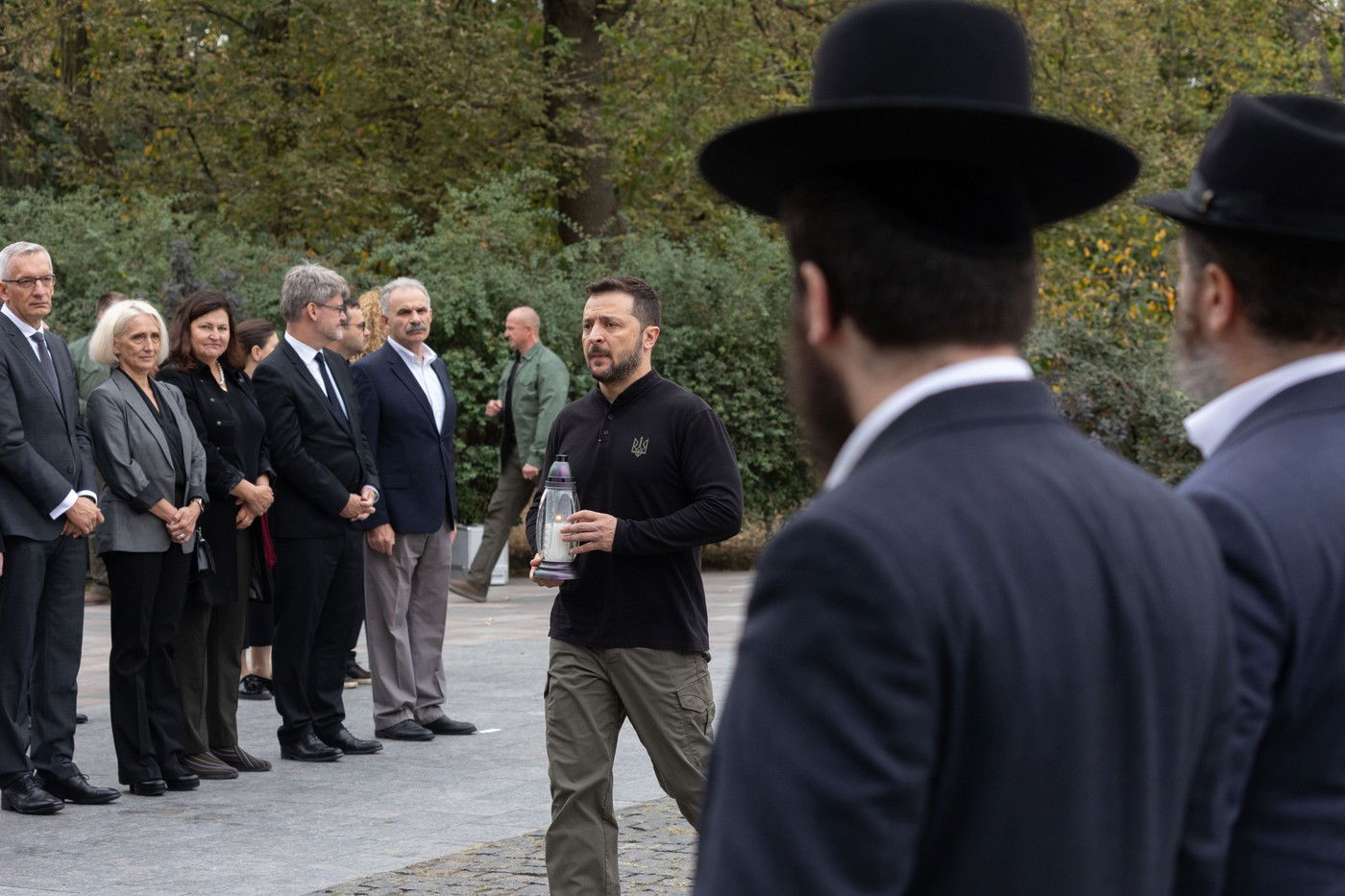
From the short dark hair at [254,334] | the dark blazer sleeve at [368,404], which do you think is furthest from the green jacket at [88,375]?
the dark blazer sleeve at [368,404]

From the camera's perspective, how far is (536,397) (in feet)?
42.7

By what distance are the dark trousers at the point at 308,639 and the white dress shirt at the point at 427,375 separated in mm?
1010

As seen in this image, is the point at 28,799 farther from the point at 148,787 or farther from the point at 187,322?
the point at 187,322

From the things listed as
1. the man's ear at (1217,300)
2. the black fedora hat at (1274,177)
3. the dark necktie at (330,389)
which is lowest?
the dark necktie at (330,389)

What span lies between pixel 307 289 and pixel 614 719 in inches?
161

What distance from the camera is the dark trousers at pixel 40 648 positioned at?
716 centimetres

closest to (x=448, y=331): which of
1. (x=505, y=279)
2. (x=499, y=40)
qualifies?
(x=505, y=279)

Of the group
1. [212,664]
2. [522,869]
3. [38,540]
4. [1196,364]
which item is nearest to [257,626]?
[212,664]

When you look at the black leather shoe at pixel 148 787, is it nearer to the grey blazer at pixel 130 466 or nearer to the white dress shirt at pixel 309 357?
the grey blazer at pixel 130 466

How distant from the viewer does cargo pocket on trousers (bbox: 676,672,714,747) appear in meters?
5.41

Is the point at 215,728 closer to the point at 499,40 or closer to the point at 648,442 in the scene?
the point at 648,442

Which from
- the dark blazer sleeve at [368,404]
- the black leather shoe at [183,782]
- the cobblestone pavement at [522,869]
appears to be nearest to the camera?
the cobblestone pavement at [522,869]

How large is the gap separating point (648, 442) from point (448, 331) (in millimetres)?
11258

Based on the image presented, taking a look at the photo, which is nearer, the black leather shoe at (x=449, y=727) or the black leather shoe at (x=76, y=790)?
the black leather shoe at (x=76, y=790)
